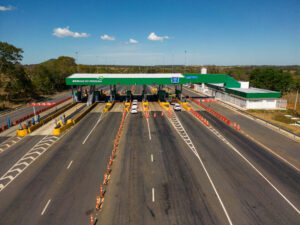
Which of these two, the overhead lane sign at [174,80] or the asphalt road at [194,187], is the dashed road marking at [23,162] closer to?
the asphalt road at [194,187]

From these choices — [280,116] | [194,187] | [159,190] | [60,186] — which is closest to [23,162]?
[60,186]

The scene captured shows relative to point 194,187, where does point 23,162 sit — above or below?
above

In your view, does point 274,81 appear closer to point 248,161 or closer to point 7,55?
point 248,161

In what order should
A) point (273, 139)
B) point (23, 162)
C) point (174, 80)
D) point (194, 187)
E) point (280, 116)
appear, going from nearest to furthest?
point (194, 187) → point (23, 162) → point (273, 139) → point (280, 116) → point (174, 80)

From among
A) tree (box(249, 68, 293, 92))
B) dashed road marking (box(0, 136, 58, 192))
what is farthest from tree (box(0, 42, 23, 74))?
tree (box(249, 68, 293, 92))

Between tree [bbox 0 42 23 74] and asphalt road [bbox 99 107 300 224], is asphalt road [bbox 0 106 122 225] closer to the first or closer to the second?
asphalt road [bbox 99 107 300 224]

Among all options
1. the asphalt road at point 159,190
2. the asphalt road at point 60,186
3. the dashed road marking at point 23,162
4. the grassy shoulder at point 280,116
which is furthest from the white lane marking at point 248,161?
the dashed road marking at point 23,162
